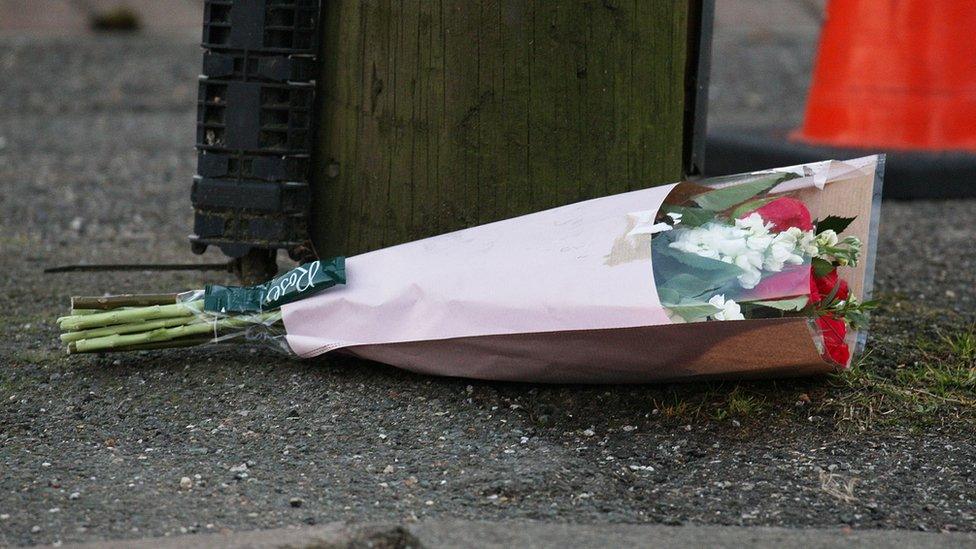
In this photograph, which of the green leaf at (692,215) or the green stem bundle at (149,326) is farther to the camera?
the green stem bundle at (149,326)

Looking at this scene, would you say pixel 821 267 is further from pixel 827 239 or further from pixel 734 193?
pixel 734 193

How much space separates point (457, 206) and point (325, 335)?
1.56 feet

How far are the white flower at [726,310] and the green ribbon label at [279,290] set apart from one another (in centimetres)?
91

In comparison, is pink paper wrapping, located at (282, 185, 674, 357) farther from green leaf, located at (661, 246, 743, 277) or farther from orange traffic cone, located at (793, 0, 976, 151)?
orange traffic cone, located at (793, 0, 976, 151)

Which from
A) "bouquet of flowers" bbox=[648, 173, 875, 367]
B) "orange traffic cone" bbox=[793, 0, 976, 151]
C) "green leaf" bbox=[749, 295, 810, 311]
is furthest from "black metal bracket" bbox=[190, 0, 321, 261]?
"orange traffic cone" bbox=[793, 0, 976, 151]

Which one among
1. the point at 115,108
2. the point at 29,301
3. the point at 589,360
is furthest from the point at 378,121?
the point at 115,108

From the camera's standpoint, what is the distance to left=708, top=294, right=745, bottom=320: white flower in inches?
96.0

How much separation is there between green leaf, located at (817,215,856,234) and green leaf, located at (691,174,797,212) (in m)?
0.13

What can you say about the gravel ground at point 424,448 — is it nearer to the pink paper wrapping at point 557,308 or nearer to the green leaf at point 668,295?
the pink paper wrapping at point 557,308

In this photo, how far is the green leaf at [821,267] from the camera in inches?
103

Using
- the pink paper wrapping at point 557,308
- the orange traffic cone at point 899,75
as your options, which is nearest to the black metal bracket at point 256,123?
the pink paper wrapping at point 557,308

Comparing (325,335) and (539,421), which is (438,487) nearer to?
(539,421)

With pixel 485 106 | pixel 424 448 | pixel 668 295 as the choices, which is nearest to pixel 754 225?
pixel 668 295

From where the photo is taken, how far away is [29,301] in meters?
3.66
